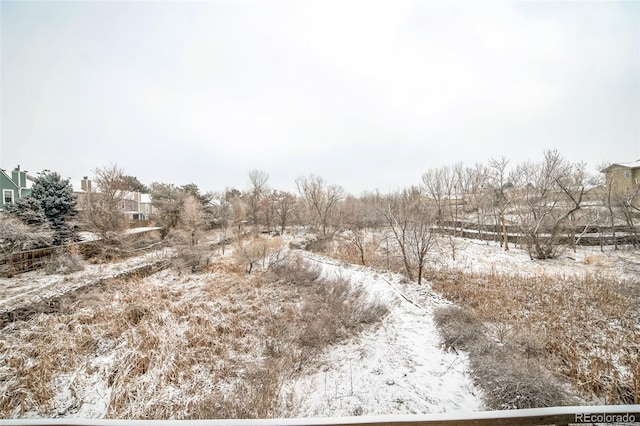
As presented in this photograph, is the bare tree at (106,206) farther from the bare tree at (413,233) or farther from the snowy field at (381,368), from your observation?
the bare tree at (413,233)

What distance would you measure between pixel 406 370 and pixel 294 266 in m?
7.77

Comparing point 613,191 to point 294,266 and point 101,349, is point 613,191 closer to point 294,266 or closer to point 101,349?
point 294,266

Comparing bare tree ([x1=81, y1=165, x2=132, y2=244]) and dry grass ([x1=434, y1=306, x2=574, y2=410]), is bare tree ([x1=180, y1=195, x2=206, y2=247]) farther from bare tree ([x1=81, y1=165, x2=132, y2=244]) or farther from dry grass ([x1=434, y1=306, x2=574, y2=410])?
dry grass ([x1=434, y1=306, x2=574, y2=410])

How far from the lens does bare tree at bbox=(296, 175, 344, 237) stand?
27.4m

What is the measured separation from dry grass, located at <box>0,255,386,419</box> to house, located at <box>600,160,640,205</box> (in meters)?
19.9

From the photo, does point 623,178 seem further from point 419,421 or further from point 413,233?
point 419,421

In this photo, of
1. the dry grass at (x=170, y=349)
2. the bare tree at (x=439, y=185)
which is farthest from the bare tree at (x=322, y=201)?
the dry grass at (x=170, y=349)

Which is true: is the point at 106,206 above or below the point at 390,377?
above

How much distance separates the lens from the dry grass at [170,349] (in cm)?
362

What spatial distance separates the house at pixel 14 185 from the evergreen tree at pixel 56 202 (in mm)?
4031

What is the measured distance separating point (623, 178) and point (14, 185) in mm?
43257

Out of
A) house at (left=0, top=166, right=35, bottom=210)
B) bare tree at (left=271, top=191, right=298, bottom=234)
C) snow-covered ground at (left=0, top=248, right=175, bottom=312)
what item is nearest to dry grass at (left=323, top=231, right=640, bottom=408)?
snow-covered ground at (left=0, top=248, right=175, bottom=312)

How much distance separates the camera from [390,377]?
420 centimetres

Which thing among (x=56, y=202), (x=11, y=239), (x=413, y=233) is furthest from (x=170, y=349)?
(x=56, y=202)
